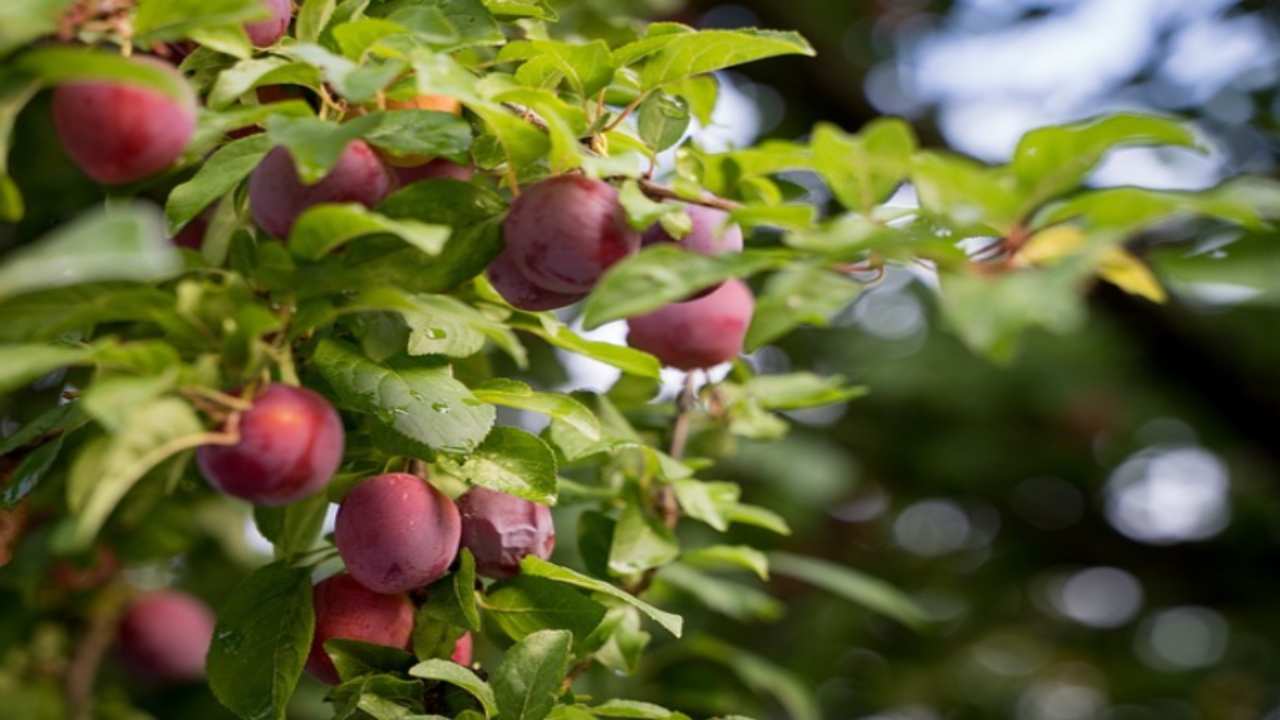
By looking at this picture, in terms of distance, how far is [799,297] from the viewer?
0.50 meters

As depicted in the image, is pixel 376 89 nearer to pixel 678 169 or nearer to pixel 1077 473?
pixel 678 169

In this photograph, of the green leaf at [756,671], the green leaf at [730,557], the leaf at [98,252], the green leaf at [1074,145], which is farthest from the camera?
the green leaf at [756,671]

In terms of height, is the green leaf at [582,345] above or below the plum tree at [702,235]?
below

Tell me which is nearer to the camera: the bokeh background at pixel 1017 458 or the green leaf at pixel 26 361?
the green leaf at pixel 26 361

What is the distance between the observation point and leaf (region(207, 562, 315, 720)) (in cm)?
65

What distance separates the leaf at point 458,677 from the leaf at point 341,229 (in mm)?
192

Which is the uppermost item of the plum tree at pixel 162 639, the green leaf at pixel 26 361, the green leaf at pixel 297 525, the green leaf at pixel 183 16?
the green leaf at pixel 183 16

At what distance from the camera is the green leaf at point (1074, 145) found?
1.57ft

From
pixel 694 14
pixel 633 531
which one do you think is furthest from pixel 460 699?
pixel 694 14

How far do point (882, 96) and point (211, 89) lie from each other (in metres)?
1.70

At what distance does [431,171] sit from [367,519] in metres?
0.16

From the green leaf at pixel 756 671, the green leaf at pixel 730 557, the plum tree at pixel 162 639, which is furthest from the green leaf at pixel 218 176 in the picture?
the plum tree at pixel 162 639

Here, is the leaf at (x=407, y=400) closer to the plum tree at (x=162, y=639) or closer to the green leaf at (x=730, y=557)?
the green leaf at (x=730, y=557)

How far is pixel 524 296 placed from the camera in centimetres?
59
